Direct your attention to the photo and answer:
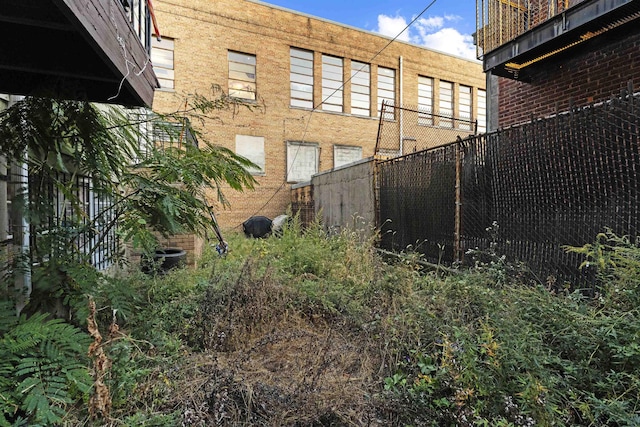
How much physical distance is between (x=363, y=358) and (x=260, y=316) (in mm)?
1147

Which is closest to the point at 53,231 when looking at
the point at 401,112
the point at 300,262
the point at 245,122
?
the point at 300,262

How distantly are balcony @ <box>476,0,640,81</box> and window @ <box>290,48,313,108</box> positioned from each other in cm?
998

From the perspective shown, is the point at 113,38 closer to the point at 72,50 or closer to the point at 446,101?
the point at 72,50

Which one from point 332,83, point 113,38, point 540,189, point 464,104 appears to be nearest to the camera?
point 113,38

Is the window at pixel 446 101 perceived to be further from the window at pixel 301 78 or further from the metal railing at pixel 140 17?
the metal railing at pixel 140 17

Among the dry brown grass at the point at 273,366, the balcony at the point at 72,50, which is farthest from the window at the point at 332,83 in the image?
the dry brown grass at the point at 273,366

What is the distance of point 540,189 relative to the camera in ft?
12.3

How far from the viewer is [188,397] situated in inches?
85.1

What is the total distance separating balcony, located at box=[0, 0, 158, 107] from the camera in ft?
5.68

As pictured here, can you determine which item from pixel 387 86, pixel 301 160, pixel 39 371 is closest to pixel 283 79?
pixel 301 160

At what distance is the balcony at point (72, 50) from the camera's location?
1.73 meters

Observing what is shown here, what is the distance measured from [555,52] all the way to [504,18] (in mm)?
1187

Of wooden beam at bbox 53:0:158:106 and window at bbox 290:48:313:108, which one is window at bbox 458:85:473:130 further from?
wooden beam at bbox 53:0:158:106

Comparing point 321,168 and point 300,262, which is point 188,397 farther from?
point 321,168
